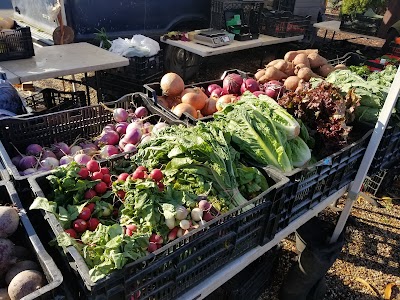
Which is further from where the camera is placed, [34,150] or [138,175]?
[34,150]

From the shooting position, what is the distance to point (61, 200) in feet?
6.18

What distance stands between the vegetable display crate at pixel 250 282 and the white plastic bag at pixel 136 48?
3.60 m

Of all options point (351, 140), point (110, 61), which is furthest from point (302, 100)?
point (110, 61)

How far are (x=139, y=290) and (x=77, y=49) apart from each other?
4.32 m

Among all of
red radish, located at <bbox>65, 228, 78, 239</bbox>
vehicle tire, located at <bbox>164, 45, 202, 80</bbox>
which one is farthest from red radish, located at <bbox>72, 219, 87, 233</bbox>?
vehicle tire, located at <bbox>164, 45, 202, 80</bbox>

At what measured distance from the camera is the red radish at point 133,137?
8.71 ft

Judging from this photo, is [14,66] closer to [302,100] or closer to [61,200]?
[61,200]

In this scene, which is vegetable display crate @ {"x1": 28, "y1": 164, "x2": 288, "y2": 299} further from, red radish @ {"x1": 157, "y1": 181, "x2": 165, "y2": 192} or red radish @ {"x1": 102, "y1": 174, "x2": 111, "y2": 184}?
red radish @ {"x1": 157, "y1": 181, "x2": 165, "y2": 192}

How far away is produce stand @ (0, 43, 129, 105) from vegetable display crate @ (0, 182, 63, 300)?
2.24m

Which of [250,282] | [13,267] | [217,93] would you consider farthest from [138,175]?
[217,93]

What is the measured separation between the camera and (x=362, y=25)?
8.54 m

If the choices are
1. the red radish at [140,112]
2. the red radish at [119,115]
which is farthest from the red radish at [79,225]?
the red radish at [140,112]

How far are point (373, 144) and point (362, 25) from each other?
7.09 meters

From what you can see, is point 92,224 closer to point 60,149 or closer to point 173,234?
point 173,234
